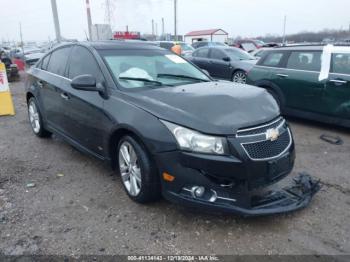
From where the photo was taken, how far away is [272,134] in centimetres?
310

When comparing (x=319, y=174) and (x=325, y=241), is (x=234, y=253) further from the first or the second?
(x=319, y=174)

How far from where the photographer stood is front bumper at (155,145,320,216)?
111 inches

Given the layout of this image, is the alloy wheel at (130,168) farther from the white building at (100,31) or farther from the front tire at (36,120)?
the white building at (100,31)

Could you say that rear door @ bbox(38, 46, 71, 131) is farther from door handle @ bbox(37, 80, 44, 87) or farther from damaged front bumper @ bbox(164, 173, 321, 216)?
damaged front bumper @ bbox(164, 173, 321, 216)

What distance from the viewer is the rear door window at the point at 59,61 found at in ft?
15.7

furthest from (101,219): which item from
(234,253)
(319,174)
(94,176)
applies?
(319,174)

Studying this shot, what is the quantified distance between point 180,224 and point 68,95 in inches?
90.4

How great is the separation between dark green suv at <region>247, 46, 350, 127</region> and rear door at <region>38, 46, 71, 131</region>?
4276 millimetres

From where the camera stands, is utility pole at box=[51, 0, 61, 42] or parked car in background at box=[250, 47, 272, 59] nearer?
parked car in background at box=[250, 47, 272, 59]

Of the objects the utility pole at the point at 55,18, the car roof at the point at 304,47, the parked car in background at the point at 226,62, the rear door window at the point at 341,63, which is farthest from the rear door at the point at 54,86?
the utility pole at the point at 55,18

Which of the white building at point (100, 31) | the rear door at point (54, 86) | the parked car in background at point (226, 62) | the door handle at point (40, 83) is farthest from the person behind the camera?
the white building at point (100, 31)

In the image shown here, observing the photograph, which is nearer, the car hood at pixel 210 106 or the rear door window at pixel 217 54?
the car hood at pixel 210 106

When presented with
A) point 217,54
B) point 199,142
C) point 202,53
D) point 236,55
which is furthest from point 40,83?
point 202,53

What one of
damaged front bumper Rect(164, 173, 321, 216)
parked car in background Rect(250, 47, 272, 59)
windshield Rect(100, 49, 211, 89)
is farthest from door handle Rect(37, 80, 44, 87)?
parked car in background Rect(250, 47, 272, 59)
